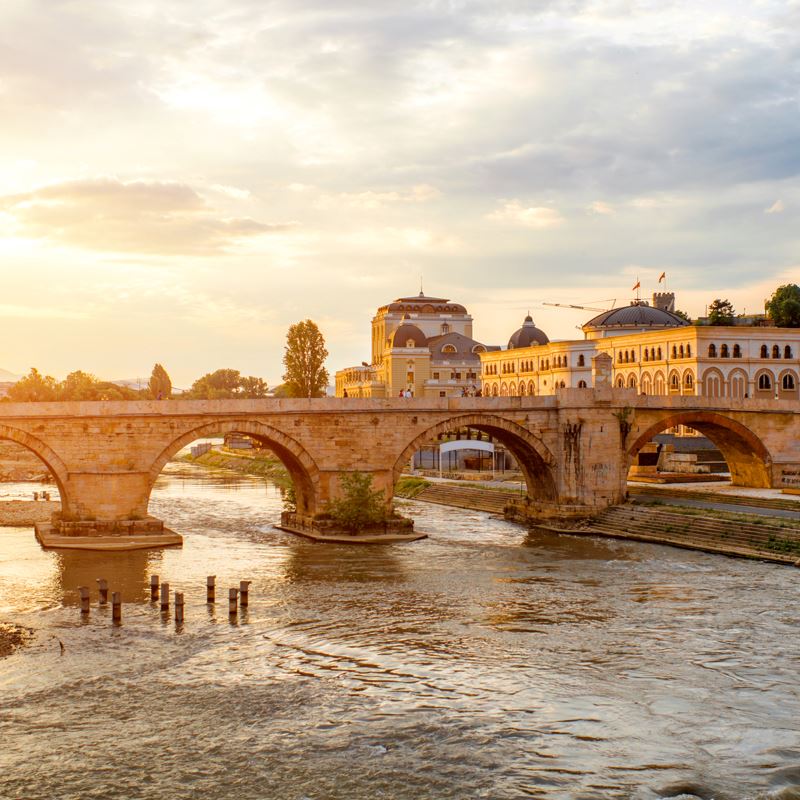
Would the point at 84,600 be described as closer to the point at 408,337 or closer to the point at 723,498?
the point at 723,498

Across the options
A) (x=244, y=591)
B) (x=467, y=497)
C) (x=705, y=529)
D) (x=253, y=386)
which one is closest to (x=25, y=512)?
(x=467, y=497)

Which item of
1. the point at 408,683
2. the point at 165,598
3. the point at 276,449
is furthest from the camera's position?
the point at 276,449

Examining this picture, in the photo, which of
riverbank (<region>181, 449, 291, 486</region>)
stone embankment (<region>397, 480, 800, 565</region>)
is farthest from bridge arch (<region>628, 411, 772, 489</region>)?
riverbank (<region>181, 449, 291, 486</region>)

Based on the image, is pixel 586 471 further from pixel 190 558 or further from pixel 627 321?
pixel 627 321

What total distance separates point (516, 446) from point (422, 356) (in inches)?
2652

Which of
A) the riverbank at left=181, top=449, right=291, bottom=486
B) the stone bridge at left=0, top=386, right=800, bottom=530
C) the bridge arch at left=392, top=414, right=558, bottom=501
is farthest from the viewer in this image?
the riverbank at left=181, top=449, right=291, bottom=486

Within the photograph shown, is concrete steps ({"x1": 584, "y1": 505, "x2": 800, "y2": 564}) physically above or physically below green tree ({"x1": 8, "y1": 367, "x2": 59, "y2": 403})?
below

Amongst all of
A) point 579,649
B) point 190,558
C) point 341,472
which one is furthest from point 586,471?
point 579,649

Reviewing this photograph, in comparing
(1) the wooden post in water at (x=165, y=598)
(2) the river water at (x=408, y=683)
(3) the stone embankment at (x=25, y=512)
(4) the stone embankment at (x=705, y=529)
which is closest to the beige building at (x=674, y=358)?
(4) the stone embankment at (x=705, y=529)

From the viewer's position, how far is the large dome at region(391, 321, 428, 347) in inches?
4897

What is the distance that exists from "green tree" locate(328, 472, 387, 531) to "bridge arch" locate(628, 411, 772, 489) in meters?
14.7

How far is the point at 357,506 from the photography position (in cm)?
4853

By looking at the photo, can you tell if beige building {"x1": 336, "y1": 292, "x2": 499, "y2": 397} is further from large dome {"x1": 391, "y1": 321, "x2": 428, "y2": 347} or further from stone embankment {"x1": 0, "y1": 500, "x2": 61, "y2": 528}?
stone embankment {"x1": 0, "y1": 500, "x2": 61, "y2": 528}

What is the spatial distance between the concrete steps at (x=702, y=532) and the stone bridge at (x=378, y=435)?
7.77ft
